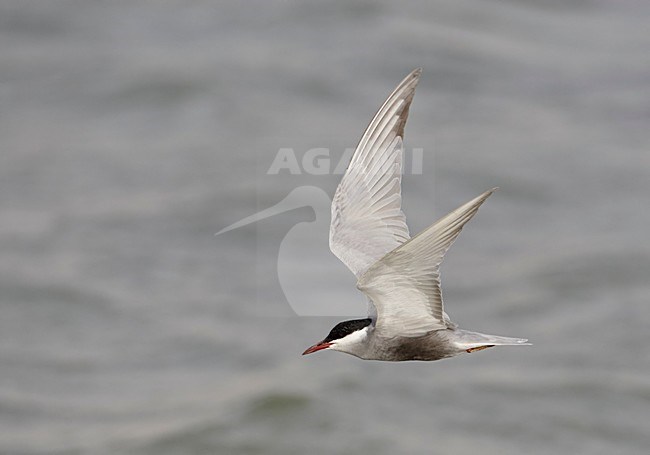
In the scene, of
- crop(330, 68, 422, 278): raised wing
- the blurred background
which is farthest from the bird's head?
the blurred background

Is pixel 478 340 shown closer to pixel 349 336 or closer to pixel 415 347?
pixel 415 347

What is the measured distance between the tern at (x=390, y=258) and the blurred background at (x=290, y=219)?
637cm

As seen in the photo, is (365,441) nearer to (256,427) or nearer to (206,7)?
(256,427)

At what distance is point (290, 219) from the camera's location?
672 inches

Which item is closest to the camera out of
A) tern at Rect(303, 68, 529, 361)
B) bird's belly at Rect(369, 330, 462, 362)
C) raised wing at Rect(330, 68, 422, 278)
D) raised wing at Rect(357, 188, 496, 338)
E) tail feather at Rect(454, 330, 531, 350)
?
raised wing at Rect(357, 188, 496, 338)

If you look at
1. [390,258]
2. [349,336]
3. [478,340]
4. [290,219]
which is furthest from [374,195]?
[290,219]

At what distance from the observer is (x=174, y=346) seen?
15773mm

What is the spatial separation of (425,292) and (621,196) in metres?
12.0

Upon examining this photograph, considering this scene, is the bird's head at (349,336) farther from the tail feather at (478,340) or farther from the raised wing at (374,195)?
the raised wing at (374,195)

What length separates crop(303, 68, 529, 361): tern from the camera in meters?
5.68

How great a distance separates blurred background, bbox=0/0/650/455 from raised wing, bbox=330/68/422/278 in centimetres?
634

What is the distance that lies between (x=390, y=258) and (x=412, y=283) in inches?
9.4

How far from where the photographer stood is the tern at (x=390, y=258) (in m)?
5.68

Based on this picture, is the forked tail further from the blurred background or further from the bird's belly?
the blurred background
